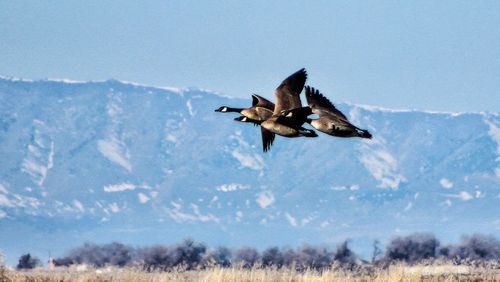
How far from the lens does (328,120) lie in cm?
2697

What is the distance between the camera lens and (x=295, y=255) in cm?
7431

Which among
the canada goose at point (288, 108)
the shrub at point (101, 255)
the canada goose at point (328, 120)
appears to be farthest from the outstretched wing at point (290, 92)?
the shrub at point (101, 255)

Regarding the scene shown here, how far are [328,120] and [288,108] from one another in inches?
61.4

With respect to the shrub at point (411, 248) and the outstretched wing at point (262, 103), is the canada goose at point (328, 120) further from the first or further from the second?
the shrub at point (411, 248)

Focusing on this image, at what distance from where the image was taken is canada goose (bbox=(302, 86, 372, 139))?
2603 centimetres

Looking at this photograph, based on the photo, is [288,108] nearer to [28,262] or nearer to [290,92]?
[290,92]

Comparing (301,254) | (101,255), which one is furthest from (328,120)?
(101,255)

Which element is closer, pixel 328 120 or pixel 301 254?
pixel 328 120

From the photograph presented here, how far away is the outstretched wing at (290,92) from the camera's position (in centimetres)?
2859

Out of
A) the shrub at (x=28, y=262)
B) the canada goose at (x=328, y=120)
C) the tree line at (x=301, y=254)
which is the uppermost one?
the tree line at (x=301, y=254)

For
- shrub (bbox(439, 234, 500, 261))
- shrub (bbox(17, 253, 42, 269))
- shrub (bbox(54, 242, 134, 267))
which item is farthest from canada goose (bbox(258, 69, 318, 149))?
shrub (bbox(54, 242, 134, 267))

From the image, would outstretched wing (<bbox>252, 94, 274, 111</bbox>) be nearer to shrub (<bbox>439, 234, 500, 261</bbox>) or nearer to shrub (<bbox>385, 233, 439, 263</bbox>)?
shrub (<bbox>439, 234, 500, 261</bbox>)

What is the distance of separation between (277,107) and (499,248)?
141 feet

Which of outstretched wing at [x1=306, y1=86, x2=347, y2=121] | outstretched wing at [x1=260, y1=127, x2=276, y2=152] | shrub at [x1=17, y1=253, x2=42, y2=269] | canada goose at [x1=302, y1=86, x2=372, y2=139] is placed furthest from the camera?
shrub at [x1=17, y1=253, x2=42, y2=269]
